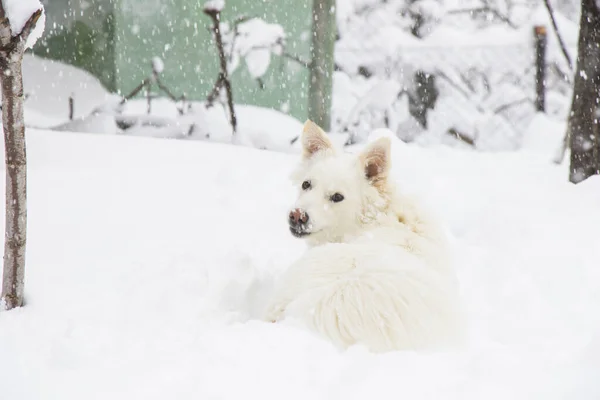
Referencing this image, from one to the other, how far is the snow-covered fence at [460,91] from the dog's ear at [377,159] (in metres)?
7.69

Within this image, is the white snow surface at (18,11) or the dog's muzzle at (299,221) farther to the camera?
the dog's muzzle at (299,221)

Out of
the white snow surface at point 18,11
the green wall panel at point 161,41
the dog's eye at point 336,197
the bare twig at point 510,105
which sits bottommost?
the dog's eye at point 336,197

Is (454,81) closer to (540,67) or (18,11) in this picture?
(540,67)

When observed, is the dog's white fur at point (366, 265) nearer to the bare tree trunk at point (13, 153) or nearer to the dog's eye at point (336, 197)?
the dog's eye at point (336, 197)

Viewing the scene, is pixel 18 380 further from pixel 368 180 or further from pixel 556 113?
pixel 556 113

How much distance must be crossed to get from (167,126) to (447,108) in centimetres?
688

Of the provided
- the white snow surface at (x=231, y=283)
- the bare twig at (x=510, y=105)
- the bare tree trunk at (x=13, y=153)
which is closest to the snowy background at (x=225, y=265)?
the white snow surface at (x=231, y=283)

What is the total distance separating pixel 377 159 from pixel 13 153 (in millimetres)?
1771

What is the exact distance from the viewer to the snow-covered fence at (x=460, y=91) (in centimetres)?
1149

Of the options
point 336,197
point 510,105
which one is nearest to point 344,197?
point 336,197

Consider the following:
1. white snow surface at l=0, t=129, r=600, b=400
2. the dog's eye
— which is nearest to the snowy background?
white snow surface at l=0, t=129, r=600, b=400

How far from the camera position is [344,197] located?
319 cm

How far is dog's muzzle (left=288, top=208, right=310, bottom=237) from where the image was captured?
122 inches

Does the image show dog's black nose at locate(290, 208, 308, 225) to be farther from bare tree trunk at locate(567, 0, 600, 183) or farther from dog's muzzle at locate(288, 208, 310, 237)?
bare tree trunk at locate(567, 0, 600, 183)
